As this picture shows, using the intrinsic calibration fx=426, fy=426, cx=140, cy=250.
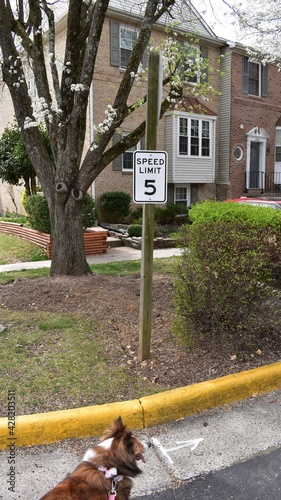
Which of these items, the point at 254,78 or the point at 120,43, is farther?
the point at 254,78

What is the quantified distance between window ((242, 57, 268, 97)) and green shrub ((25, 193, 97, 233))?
11.8m

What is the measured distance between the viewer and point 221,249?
438 centimetres

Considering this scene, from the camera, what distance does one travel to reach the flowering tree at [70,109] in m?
6.76

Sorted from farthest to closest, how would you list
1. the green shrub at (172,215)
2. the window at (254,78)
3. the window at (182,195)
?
the window at (254,78)
the window at (182,195)
the green shrub at (172,215)

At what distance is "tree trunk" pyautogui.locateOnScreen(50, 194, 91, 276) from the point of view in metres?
7.18

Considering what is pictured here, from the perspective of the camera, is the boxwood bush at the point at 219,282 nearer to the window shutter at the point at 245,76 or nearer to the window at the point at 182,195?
the window at the point at 182,195

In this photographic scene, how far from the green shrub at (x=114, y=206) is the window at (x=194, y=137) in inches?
159

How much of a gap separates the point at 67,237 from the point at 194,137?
1305 centimetres

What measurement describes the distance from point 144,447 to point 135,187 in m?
2.34

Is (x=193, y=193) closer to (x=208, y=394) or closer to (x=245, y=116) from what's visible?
(x=245, y=116)

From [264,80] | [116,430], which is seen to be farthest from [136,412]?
[264,80]

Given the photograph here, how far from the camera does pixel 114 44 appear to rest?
15.8 metres

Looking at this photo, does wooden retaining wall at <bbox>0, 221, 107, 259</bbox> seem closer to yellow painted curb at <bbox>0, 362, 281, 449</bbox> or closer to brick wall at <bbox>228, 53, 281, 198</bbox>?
yellow painted curb at <bbox>0, 362, 281, 449</bbox>

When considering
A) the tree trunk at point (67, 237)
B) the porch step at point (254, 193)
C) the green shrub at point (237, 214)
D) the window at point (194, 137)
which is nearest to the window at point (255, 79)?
the window at point (194, 137)
